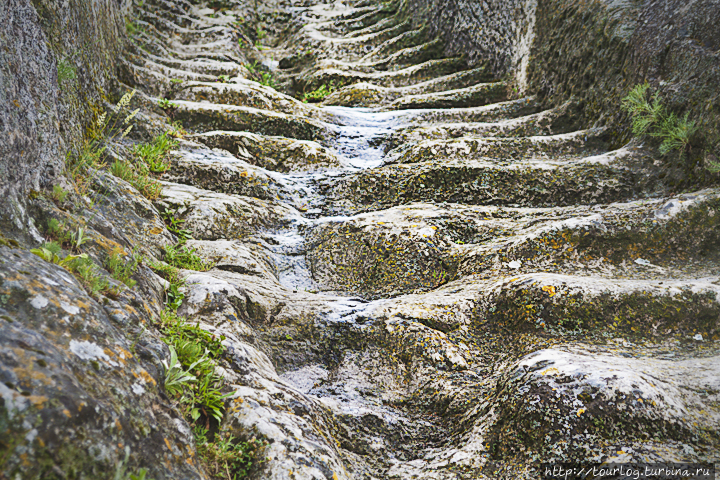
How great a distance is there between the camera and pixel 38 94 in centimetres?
329

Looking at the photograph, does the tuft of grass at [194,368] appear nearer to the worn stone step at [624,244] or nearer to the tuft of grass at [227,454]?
the tuft of grass at [227,454]

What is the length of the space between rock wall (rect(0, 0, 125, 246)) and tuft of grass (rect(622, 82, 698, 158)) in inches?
270

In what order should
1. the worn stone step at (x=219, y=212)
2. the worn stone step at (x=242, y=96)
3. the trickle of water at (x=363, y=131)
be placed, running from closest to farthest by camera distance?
1. the worn stone step at (x=219, y=212)
2. the trickle of water at (x=363, y=131)
3. the worn stone step at (x=242, y=96)

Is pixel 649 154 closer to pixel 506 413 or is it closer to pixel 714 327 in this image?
pixel 714 327

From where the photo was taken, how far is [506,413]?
3.01 m

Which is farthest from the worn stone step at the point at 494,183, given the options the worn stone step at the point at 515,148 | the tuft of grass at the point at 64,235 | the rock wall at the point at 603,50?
the tuft of grass at the point at 64,235

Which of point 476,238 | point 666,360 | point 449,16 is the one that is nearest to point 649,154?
point 476,238

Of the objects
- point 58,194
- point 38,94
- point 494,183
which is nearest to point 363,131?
point 494,183

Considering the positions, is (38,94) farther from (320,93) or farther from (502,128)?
(320,93)

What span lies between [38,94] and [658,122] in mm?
7168

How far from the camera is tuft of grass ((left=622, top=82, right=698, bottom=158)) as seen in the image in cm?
505

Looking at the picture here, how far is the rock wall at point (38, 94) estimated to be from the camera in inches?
104

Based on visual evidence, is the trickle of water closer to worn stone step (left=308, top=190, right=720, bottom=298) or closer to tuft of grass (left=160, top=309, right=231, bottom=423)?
worn stone step (left=308, top=190, right=720, bottom=298)

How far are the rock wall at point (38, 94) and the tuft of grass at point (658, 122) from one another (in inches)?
270
